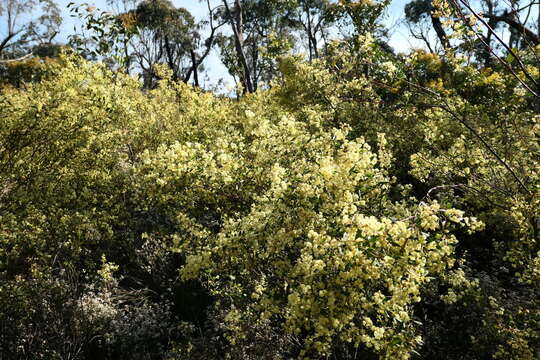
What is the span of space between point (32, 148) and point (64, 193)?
1092 mm

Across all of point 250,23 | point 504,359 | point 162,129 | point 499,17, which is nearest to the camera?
point 499,17

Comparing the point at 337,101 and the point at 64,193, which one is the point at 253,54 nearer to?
the point at 337,101

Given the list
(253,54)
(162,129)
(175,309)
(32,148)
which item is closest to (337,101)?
(162,129)

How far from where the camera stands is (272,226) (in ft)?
13.6

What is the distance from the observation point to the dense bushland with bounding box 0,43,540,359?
12.3 feet

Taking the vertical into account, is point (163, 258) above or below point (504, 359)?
above

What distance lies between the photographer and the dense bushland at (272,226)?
148 inches

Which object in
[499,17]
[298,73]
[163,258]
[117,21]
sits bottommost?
[163,258]

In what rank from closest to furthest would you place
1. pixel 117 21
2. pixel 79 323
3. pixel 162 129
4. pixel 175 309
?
pixel 117 21, pixel 79 323, pixel 175 309, pixel 162 129

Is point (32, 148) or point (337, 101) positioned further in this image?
point (337, 101)

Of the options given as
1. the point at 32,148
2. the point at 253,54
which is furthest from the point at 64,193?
the point at 253,54

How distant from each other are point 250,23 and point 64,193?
92.3 ft

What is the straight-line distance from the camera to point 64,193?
7.46 meters

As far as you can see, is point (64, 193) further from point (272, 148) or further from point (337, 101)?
point (337, 101)
